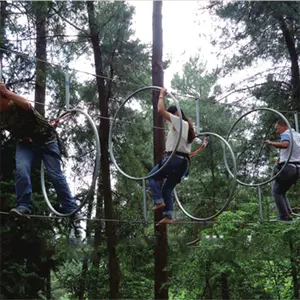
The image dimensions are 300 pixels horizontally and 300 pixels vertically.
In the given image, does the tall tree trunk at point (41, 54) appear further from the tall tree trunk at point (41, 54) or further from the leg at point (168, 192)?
the leg at point (168, 192)

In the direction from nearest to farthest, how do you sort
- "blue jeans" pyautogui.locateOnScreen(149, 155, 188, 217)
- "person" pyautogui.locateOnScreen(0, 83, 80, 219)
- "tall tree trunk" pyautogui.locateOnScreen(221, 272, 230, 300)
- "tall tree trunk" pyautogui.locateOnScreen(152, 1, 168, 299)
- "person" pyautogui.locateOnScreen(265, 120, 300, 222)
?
"person" pyautogui.locateOnScreen(0, 83, 80, 219) → "blue jeans" pyautogui.locateOnScreen(149, 155, 188, 217) → "person" pyautogui.locateOnScreen(265, 120, 300, 222) → "tall tree trunk" pyautogui.locateOnScreen(152, 1, 168, 299) → "tall tree trunk" pyautogui.locateOnScreen(221, 272, 230, 300)

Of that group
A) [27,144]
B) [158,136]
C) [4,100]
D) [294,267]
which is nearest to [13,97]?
[4,100]

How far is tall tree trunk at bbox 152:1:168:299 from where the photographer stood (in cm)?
901

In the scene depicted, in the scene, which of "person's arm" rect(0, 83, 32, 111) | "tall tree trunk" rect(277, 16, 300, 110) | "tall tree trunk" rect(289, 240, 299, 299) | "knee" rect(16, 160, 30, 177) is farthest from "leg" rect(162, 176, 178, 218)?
"tall tree trunk" rect(277, 16, 300, 110)

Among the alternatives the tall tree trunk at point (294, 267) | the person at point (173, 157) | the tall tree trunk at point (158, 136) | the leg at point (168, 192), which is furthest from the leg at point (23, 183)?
the tall tree trunk at point (294, 267)

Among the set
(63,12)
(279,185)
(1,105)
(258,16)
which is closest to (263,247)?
(279,185)

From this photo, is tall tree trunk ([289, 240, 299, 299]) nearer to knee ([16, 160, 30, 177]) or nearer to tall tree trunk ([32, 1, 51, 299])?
tall tree trunk ([32, 1, 51, 299])

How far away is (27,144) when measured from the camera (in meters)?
4.34

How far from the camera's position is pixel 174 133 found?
472 cm

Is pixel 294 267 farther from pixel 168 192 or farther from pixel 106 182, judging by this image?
pixel 168 192

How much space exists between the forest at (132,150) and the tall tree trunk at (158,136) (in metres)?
0.02

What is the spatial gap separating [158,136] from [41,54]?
3.25 m

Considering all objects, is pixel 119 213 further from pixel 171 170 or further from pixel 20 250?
pixel 171 170

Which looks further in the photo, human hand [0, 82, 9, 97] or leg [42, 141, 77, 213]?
leg [42, 141, 77, 213]
